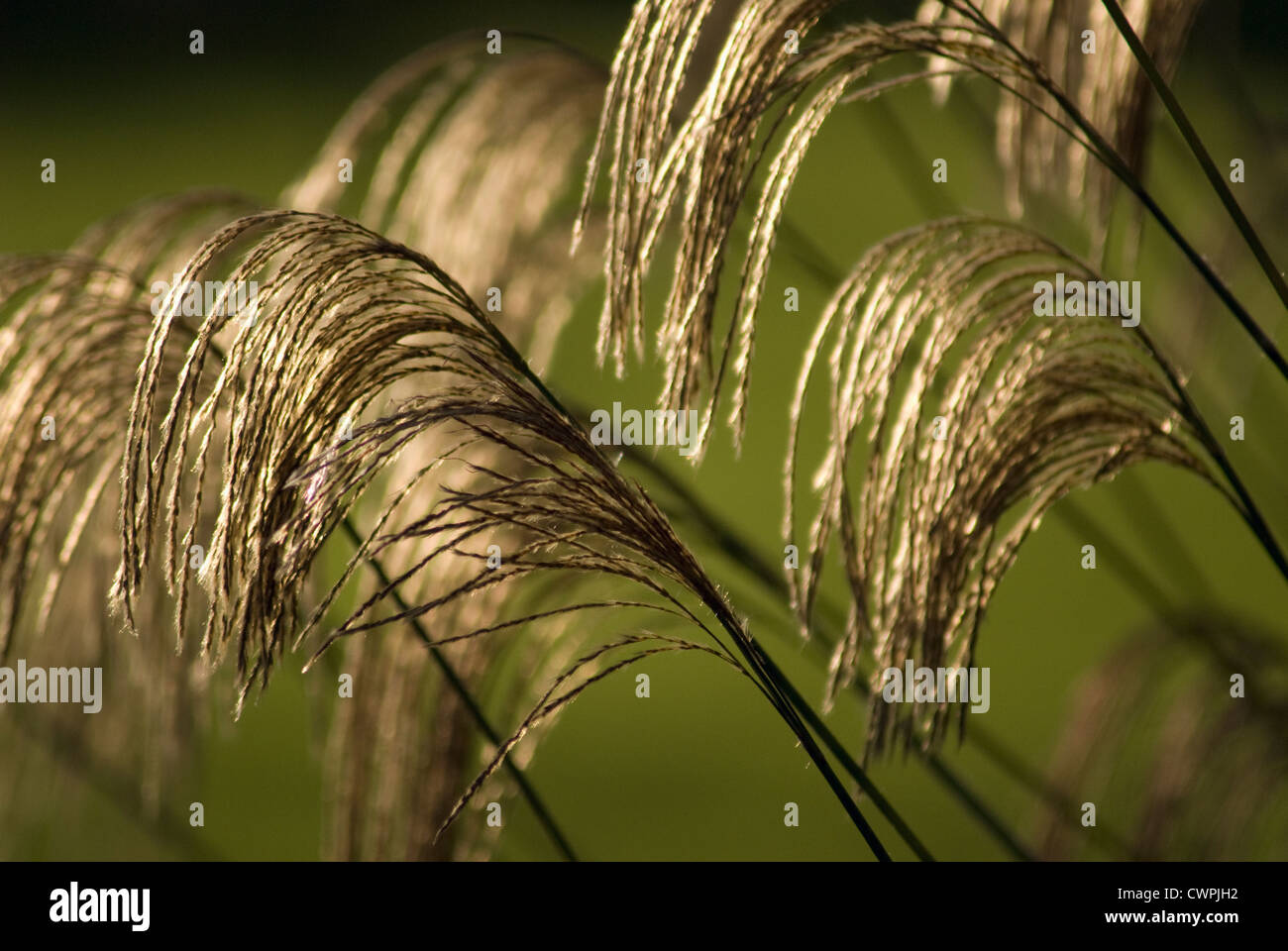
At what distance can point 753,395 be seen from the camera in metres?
10.6

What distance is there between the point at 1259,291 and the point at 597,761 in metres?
5.17

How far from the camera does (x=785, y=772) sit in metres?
6.53

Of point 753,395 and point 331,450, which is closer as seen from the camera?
point 331,450

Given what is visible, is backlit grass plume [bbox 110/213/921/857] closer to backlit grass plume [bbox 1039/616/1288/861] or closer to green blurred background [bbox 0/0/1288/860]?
green blurred background [bbox 0/0/1288/860]

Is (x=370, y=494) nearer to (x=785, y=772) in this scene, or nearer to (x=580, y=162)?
(x=580, y=162)

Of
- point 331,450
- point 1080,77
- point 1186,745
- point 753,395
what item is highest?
point 753,395

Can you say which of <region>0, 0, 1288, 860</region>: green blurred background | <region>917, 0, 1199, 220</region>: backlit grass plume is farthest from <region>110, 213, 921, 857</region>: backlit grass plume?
<region>917, 0, 1199, 220</region>: backlit grass plume

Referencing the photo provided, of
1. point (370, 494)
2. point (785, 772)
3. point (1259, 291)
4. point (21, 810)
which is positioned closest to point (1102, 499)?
point (785, 772)

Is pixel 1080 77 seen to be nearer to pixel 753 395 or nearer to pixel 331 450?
pixel 331 450

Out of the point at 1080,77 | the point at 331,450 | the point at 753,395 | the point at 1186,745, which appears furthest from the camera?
the point at 753,395

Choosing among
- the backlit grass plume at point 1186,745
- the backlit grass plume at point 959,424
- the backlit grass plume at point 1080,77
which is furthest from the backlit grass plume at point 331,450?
the backlit grass plume at point 1186,745

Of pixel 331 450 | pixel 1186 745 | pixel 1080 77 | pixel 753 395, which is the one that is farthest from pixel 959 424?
pixel 753 395

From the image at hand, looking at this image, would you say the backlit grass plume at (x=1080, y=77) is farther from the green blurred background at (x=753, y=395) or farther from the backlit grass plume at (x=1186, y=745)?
the backlit grass plume at (x=1186, y=745)

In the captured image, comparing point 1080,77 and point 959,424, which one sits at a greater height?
point 1080,77
